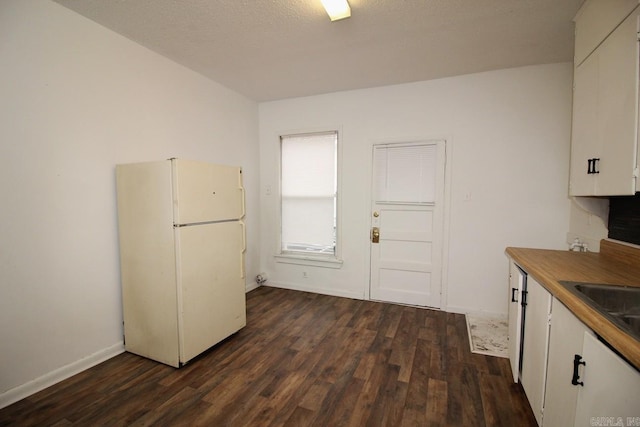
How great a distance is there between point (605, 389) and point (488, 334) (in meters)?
1.99

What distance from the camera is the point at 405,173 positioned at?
11.0 ft

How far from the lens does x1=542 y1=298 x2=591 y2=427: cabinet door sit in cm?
109

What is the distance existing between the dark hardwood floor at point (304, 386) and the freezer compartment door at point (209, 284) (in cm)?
18

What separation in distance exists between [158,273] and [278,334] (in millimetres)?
1267

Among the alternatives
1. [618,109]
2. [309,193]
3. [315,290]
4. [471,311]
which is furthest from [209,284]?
[618,109]

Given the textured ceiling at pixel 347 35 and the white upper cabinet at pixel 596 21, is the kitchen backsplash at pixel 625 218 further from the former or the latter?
the textured ceiling at pixel 347 35

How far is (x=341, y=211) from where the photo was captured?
3.67 m

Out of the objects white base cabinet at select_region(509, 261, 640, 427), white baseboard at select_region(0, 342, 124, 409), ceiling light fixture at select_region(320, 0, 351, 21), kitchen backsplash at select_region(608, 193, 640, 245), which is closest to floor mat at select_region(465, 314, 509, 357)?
white base cabinet at select_region(509, 261, 640, 427)

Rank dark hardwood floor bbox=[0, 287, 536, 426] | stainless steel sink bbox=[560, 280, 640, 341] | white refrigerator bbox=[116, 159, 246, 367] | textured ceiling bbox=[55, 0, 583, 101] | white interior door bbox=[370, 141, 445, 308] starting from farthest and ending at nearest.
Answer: white interior door bbox=[370, 141, 445, 308]
white refrigerator bbox=[116, 159, 246, 367]
textured ceiling bbox=[55, 0, 583, 101]
dark hardwood floor bbox=[0, 287, 536, 426]
stainless steel sink bbox=[560, 280, 640, 341]

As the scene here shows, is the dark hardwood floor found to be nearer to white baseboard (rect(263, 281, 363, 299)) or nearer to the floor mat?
the floor mat

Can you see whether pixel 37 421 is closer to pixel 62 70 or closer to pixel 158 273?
pixel 158 273

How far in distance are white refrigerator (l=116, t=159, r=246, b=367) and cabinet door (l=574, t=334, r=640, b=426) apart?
7.70 ft

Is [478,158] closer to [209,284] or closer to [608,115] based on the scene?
[608,115]

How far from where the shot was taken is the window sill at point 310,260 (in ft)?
12.2
